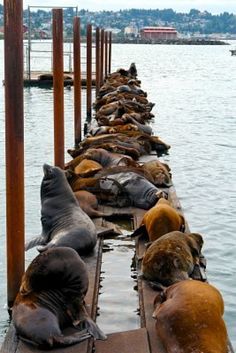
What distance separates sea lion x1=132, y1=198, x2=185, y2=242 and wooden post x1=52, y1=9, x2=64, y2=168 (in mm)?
4144

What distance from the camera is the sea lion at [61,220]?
6.67m

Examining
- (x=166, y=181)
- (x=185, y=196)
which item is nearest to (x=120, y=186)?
(x=166, y=181)

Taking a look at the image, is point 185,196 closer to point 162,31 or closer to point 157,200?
point 157,200

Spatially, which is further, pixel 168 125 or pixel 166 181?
pixel 168 125

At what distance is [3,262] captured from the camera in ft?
27.3

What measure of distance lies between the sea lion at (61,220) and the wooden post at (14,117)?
492mm

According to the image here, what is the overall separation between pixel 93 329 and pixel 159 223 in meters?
2.08

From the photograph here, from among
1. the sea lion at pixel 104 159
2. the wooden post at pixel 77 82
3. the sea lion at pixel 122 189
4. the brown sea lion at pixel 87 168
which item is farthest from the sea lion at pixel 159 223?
the wooden post at pixel 77 82

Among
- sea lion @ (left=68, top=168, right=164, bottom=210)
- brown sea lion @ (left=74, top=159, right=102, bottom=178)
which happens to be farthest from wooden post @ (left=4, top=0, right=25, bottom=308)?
brown sea lion @ (left=74, top=159, right=102, bottom=178)

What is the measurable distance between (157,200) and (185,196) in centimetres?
372

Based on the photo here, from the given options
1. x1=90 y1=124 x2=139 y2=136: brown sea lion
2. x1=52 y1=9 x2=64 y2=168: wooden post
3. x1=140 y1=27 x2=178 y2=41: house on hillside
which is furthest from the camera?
x1=140 y1=27 x2=178 y2=41: house on hillside

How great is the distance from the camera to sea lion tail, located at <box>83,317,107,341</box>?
5.07m

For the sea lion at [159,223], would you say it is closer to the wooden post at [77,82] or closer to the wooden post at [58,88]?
the wooden post at [58,88]

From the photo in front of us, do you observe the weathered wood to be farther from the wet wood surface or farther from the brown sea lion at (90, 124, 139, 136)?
the wet wood surface
